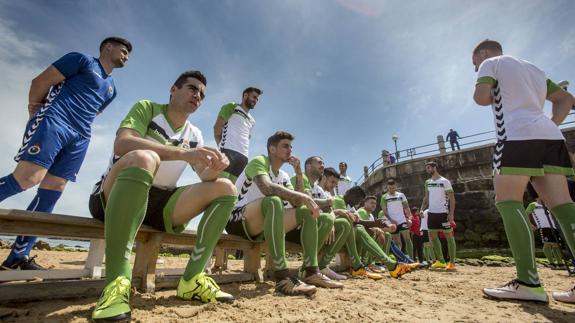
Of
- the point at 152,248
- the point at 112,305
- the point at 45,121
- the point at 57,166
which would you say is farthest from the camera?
the point at 57,166

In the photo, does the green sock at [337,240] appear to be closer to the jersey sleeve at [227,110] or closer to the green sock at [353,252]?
the green sock at [353,252]

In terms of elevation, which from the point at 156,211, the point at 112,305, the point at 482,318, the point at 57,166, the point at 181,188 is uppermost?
the point at 57,166

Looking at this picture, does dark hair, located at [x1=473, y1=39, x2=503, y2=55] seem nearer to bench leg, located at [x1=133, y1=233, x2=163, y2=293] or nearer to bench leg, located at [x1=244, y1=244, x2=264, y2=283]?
bench leg, located at [x1=244, y1=244, x2=264, y2=283]

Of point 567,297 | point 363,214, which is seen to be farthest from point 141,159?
point 363,214

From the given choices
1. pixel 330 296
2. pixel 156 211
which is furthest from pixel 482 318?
pixel 156 211

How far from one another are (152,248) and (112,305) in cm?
97

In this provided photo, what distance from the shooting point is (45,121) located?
2.49 m

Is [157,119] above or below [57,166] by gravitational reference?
above

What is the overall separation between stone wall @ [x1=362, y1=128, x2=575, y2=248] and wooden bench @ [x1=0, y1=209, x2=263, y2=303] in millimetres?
14336

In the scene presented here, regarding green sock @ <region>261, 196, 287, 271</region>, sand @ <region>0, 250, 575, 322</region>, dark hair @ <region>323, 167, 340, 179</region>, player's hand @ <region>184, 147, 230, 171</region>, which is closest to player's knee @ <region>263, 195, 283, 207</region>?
green sock @ <region>261, 196, 287, 271</region>

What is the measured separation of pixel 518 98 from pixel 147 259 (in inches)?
137

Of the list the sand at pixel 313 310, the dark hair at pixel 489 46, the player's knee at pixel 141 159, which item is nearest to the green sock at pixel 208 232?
the sand at pixel 313 310

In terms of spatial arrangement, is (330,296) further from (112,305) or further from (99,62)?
(99,62)

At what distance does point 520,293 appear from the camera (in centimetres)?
230
